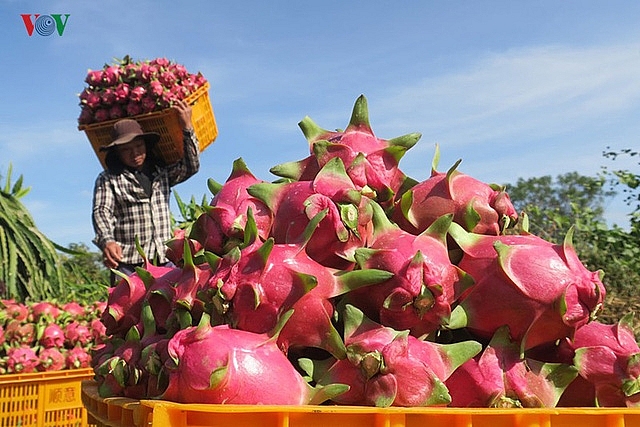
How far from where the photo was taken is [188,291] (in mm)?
1283

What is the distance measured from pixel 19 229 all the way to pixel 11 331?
131 inches

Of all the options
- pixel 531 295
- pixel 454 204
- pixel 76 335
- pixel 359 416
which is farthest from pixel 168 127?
pixel 359 416

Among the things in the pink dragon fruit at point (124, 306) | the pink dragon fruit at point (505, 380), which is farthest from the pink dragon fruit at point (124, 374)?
the pink dragon fruit at point (505, 380)

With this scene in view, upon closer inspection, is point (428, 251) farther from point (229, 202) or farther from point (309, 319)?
point (229, 202)

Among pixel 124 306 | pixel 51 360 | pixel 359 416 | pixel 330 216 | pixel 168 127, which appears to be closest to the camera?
pixel 359 416

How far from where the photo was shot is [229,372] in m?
1.00

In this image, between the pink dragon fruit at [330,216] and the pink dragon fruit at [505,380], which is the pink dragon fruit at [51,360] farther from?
the pink dragon fruit at [505,380]

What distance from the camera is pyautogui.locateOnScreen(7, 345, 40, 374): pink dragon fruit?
3.45 metres

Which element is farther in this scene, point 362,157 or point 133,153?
point 133,153

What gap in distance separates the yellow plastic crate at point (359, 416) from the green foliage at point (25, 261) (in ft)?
19.2

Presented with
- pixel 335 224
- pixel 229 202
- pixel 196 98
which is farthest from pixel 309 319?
pixel 196 98

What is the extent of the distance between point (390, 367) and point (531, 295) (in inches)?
12.7

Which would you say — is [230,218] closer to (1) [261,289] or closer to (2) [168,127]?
(1) [261,289]

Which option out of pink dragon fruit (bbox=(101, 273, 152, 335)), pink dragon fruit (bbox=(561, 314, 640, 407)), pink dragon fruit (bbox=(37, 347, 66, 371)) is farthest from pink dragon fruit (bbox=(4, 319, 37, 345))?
pink dragon fruit (bbox=(561, 314, 640, 407))
